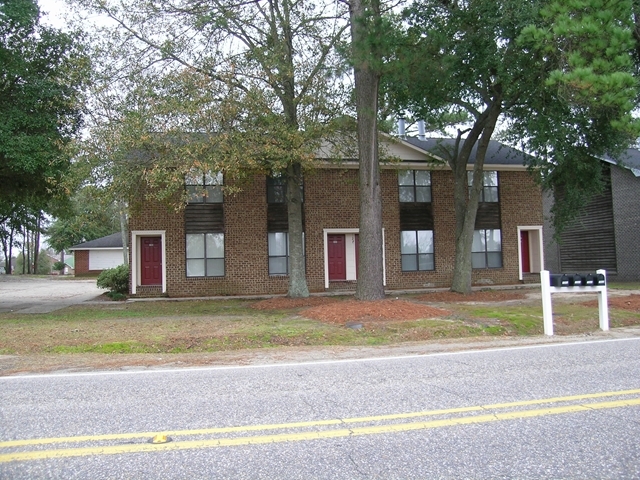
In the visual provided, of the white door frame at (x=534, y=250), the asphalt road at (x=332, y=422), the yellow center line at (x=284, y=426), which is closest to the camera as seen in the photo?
the asphalt road at (x=332, y=422)

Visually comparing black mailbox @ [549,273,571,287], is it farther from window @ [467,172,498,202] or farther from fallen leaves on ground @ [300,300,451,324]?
window @ [467,172,498,202]

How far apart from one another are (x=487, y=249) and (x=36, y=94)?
1886 cm

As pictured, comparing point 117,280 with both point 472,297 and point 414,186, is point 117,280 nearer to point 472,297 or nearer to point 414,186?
point 414,186

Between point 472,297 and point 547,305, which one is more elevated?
point 547,305

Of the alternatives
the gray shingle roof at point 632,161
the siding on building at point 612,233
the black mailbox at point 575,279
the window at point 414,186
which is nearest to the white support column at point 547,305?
the black mailbox at point 575,279

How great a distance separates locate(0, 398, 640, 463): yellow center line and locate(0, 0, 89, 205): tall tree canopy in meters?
12.4

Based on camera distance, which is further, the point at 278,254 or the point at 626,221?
the point at 626,221

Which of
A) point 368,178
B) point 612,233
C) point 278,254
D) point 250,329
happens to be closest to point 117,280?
point 278,254

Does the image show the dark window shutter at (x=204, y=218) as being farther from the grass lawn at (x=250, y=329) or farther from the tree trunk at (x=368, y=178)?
the tree trunk at (x=368, y=178)

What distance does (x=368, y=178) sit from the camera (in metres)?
14.9

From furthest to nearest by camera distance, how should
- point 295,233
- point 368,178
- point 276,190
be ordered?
1. point 276,190
2. point 295,233
3. point 368,178

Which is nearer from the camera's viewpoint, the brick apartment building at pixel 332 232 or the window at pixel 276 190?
the brick apartment building at pixel 332 232

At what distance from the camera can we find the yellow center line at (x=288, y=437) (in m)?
4.34

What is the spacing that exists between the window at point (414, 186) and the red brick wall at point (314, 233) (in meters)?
0.28
